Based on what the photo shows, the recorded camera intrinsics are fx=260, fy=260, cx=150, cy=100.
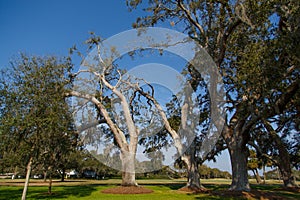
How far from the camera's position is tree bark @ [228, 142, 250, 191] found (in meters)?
16.4

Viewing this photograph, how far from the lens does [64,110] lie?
13703 mm

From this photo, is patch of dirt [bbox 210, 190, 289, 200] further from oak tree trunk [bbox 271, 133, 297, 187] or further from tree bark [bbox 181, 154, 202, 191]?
oak tree trunk [bbox 271, 133, 297, 187]

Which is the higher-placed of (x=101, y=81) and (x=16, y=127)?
(x=101, y=81)

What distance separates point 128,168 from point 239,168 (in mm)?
8084

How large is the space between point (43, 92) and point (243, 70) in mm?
9472

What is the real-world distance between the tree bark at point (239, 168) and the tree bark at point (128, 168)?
7.17m

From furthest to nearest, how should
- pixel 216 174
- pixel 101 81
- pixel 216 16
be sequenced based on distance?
pixel 216 174 → pixel 101 81 → pixel 216 16

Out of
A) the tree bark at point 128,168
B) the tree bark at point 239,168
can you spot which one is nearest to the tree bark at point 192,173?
the tree bark at point 239,168

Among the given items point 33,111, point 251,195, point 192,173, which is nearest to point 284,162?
point 192,173

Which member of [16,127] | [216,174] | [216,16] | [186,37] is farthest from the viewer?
[216,174]

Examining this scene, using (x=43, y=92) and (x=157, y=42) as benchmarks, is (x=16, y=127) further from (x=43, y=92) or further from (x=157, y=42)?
(x=157, y=42)

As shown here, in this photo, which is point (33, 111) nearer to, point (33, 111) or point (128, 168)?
point (33, 111)

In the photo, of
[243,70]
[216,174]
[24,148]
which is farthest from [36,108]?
[216,174]

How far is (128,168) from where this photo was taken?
1988 cm
